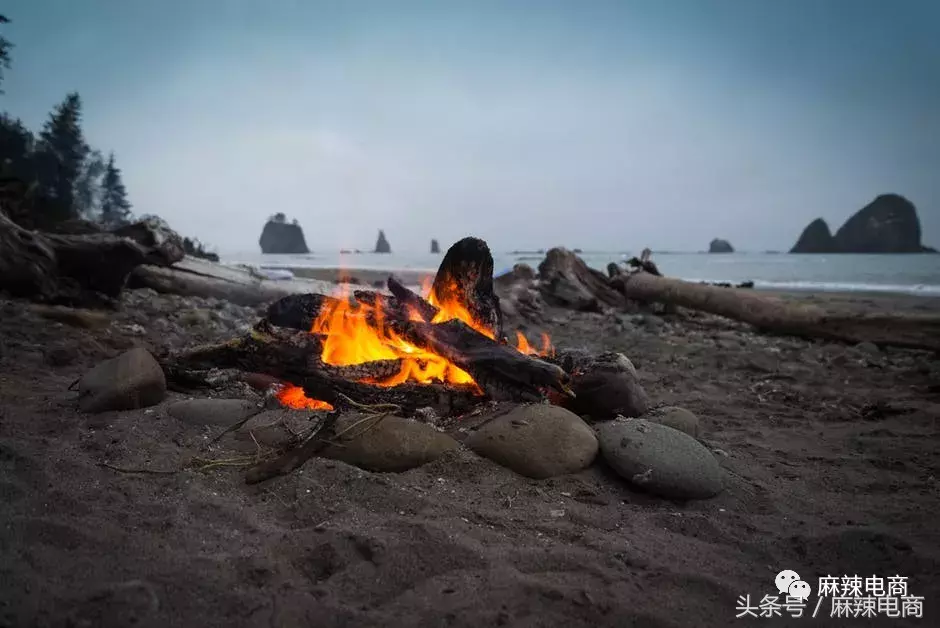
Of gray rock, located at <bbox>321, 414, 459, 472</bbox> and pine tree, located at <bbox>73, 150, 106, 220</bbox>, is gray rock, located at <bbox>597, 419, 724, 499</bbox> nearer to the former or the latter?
gray rock, located at <bbox>321, 414, 459, 472</bbox>

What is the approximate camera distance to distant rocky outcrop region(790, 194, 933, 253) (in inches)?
2557

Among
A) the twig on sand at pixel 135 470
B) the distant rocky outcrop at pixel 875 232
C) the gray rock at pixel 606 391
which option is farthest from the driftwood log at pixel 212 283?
the distant rocky outcrop at pixel 875 232

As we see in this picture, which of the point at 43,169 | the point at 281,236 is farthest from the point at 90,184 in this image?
the point at 281,236

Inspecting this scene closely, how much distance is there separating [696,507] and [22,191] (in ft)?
34.4

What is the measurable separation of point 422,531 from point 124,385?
8.09ft

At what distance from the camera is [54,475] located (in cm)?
253

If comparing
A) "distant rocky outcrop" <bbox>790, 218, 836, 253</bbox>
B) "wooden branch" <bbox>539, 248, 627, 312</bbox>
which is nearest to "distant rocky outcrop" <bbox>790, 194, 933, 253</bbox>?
"distant rocky outcrop" <bbox>790, 218, 836, 253</bbox>

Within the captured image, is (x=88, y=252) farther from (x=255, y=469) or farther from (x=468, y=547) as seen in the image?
(x=468, y=547)

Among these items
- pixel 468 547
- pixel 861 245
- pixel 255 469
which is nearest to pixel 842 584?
pixel 468 547

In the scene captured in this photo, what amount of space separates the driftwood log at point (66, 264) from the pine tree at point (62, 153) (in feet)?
27.6

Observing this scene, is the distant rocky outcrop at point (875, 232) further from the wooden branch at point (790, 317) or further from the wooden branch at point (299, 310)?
the wooden branch at point (299, 310)

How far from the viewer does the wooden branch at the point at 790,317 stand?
7.25 m

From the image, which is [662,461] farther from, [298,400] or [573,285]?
[573,285]

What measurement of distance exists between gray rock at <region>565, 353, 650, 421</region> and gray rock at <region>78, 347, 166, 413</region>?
116 inches
